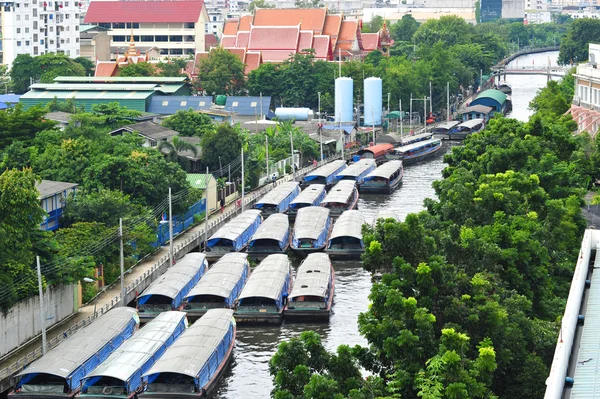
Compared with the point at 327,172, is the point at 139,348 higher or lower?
lower

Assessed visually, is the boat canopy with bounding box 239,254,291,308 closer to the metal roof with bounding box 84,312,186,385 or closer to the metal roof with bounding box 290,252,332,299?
the metal roof with bounding box 290,252,332,299

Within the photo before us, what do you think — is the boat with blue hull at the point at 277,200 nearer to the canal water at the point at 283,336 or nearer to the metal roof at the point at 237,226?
the metal roof at the point at 237,226

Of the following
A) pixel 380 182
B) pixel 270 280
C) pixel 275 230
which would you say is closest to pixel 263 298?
pixel 270 280

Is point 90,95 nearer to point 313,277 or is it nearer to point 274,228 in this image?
→ point 274,228

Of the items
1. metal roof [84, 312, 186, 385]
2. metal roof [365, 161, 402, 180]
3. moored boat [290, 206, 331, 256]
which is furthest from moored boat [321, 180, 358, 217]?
metal roof [84, 312, 186, 385]

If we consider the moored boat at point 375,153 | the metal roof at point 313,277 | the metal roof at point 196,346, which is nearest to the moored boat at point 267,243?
the metal roof at point 313,277

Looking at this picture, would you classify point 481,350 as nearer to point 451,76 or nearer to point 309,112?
point 309,112

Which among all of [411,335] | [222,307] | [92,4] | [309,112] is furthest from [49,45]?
[411,335]

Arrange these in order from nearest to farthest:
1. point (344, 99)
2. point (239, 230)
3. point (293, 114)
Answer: point (239, 230) < point (293, 114) < point (344, 99)
